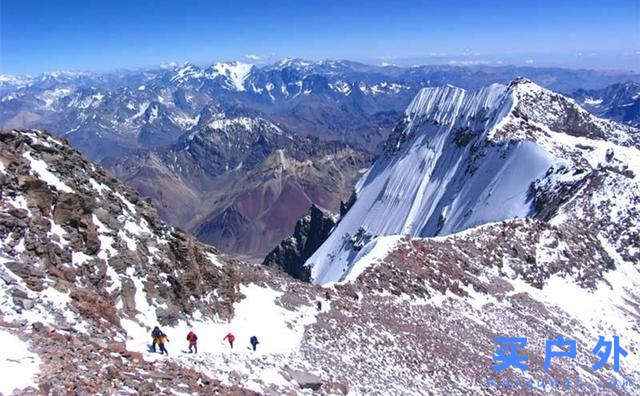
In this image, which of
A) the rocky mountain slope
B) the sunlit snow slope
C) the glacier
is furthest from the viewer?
the sunlit snow slope

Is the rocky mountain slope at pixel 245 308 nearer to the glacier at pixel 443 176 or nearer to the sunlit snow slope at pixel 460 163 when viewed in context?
the sunlit snow slope at pixel 460 163

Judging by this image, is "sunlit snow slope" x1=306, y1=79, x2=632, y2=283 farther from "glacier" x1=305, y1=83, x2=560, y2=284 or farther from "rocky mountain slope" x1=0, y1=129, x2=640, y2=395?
"rocky mountain slope" x1=0, y1=129, x2=640, y2=395

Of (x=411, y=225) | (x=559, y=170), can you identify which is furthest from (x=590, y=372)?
(x=411, y=225)

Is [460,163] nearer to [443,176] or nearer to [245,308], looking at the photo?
[443,176]

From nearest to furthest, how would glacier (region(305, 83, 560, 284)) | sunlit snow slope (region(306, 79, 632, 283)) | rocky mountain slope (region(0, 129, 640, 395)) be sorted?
rocky mountain slope (region(0, 129, 640, 395))
glacier (region(305, 83, 560, 284))
sunlit snow slope (region(306, 79, 632, 283))

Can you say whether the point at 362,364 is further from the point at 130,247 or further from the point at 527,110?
the point at 527,110

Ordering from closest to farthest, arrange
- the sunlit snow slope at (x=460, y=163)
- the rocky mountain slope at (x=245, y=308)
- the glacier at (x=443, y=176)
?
the rocky mountain slope at (x=245, y=308) < the glacier at (x=443, y=176) < the sunlit snow slope at (x=460, y=163)

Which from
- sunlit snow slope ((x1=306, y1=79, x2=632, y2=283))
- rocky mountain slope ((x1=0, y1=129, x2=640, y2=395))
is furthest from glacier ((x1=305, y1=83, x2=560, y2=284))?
rocky mountain slope ((x1=0, y1=129, x2=640, y2=395))

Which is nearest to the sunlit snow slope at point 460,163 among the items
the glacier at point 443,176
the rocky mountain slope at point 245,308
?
the glacier at point 443,176
